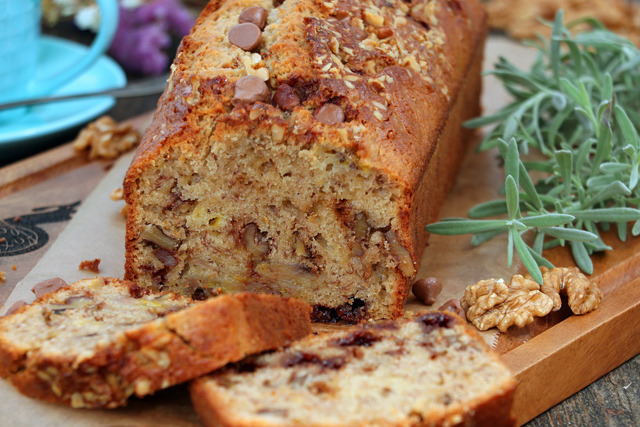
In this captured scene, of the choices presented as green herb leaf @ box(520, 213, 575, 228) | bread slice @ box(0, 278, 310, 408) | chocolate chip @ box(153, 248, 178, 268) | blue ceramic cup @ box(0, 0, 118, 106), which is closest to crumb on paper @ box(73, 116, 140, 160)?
blue ceramic cup @ box(0, 0, 118, 106)

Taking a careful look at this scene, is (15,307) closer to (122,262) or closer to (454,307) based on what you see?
(122,262)

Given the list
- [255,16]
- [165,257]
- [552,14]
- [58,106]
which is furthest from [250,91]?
[552,14]

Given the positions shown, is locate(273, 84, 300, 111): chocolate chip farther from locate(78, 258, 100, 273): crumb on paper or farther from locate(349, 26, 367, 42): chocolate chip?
locate(78, 258, 100, 273): crumb on paper

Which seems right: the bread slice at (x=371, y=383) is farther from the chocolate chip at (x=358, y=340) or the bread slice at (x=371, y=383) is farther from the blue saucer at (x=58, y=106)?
the blue saucer at (x=58, y=106)

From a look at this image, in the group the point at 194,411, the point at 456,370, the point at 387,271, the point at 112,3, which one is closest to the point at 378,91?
the point at 387,271

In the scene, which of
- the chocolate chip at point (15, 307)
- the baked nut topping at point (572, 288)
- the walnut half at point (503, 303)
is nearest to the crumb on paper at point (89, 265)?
the chocolate chip at point (15, 307)

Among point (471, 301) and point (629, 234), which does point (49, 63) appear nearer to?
point (471, 301)
